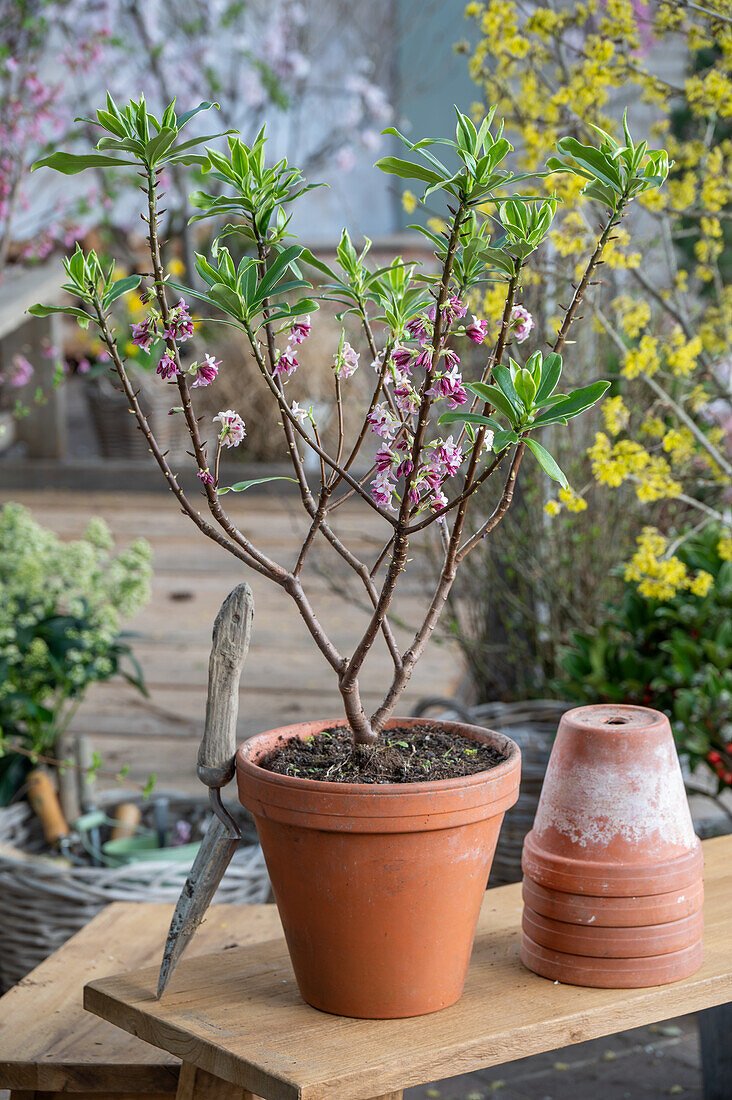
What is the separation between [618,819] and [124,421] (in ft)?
12.6

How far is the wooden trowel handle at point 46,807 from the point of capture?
222 cm

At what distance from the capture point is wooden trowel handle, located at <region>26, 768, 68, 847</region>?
7.30 feet

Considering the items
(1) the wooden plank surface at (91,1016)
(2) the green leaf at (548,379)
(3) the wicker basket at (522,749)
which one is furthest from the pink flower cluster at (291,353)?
(3) the wicker basket at (522,749)

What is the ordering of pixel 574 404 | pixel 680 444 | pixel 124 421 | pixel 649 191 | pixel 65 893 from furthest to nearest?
pixel 124 421, pixel 65 893, pixel 680 444, pixel 649 191, pixel 574 404

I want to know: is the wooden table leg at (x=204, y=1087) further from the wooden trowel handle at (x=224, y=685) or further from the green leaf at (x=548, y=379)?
the green leaf at (x=548, y=379)

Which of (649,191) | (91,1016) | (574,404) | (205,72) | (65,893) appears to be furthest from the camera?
(205,72)

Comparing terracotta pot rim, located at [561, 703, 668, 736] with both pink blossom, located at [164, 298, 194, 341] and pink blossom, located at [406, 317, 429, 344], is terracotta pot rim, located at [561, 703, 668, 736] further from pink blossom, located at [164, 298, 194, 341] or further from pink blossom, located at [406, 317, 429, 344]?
pink blossom, located at [164, 298, 194, 341]

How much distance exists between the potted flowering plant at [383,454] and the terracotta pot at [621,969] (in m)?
0.09

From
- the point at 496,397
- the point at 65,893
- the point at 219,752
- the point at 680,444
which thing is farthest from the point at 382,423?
the point at 65,893

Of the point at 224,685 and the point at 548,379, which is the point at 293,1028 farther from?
the point at 548,379

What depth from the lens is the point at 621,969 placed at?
99 centimetres

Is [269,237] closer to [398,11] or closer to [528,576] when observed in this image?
[528,576]

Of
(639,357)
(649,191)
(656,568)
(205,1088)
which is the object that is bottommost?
(205,1088)

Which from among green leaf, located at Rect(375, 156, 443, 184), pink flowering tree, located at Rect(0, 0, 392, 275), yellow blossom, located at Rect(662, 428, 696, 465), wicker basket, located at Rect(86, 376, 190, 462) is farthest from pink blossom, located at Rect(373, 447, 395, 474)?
wicker basket, located at Rect(86, 376, 190, 462)
